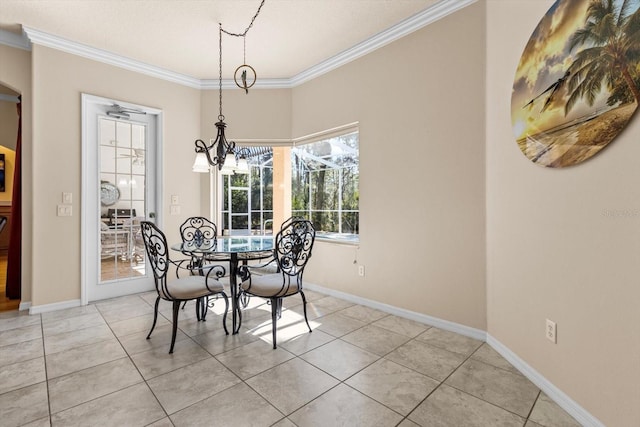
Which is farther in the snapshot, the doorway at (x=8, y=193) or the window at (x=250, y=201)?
the window at (x=250, y=201)

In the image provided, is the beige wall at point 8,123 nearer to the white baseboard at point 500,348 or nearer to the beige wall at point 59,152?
the beige wall at point 59,152

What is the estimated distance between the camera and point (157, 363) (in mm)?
2117

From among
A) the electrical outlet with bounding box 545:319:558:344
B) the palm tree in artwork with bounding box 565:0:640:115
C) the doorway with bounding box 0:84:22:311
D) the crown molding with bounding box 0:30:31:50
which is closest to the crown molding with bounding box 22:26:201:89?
the crown molding with bounding box 0:30:31:50

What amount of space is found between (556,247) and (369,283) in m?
1.89

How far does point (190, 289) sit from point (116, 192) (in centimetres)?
216

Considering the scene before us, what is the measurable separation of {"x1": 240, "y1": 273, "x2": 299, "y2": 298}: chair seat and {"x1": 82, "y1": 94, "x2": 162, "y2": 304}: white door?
218 cm

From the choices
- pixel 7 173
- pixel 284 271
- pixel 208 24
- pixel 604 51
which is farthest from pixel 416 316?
pixel 7 173

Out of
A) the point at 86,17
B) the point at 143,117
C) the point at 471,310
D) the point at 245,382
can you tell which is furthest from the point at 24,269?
the point at 471,310

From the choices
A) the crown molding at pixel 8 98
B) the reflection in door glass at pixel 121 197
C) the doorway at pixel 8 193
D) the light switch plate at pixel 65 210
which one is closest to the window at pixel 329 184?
the reflection in door glass at pixel 121 197

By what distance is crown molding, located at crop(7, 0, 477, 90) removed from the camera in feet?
9.00

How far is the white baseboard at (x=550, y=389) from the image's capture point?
1.50 metres

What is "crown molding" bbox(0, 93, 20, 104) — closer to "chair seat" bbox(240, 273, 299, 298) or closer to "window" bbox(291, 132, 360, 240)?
"window" bbox(291, 132, 360, 240)

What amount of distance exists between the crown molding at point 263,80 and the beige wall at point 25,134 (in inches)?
6.1

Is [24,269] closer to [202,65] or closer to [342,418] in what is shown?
[202,65]
